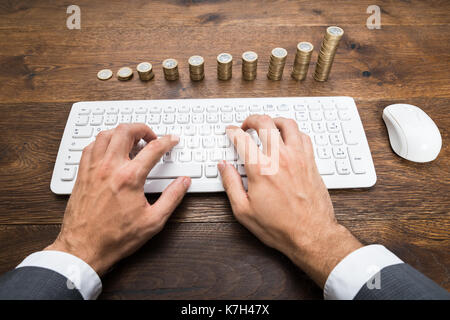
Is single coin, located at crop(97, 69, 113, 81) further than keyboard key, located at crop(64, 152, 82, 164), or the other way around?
single coin, located at crop(97, 69, 113, 81)

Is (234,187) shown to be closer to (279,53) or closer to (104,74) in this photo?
(279,53)

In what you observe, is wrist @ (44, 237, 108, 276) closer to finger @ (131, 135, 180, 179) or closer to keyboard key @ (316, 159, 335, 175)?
finger @ (131, 135, 180, 179)

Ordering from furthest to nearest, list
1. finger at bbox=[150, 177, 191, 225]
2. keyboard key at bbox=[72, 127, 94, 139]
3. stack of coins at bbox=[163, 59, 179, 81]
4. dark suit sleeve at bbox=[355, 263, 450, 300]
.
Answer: stack of coins at bbox=[163, 59, 179, 81] → keyboard key at bbox=[72, 127, 94, 139] → finger at bbox=[150, 177, 191, 225] → dark suit sleeve at bbox=[355, 263, 450, 300]

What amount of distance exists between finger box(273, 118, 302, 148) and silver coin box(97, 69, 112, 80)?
0.49 metres

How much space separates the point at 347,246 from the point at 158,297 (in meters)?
0.35

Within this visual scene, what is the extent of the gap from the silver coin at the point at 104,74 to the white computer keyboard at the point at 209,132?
122mm

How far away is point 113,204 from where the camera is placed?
1.68 ft

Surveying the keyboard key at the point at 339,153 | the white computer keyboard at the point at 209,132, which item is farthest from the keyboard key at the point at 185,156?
the keyboard key at the point at 339,153

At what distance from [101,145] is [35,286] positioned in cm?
27

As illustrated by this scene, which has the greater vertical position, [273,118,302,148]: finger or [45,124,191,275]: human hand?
[273,118,302,148]: finger

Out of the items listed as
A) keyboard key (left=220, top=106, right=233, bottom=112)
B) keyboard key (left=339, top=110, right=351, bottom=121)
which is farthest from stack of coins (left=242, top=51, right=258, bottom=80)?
keyboard key (left=339, top=110, right=351, bottom=121)

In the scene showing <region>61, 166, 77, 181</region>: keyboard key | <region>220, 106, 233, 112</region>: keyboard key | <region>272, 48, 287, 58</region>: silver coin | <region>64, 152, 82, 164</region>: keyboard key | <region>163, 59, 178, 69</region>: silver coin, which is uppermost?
<region>272, 48, 287, 58</region>: silver coin

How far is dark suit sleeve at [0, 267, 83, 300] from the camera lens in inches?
17.3

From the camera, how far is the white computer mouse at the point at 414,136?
1.96ft
